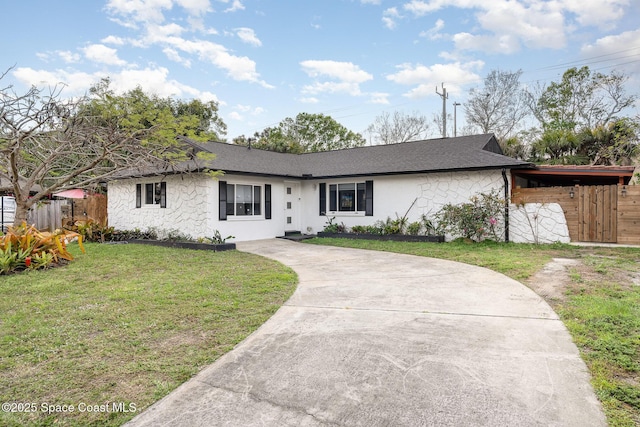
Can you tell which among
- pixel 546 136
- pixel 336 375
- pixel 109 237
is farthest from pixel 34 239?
pixel 546 136

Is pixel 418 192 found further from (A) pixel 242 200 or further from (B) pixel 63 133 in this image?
(B) pixel 63 133

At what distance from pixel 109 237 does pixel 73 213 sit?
5.51 m

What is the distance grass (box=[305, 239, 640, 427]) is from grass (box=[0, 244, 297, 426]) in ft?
10.2

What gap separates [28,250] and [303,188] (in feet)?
31.8

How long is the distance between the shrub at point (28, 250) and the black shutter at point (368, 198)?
9473 millimetres

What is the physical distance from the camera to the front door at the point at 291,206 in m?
14.7

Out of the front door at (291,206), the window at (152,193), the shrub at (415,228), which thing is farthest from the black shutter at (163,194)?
the shrub at (415,228)

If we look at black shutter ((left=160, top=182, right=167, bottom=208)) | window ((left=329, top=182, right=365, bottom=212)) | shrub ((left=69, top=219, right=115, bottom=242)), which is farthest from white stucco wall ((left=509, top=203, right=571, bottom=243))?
shrub ((left=69, top=219, right=115, bottom=242))

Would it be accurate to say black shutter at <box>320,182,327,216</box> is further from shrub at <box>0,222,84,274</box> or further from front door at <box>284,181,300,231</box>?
shrub at <box>0,222,84,274</box>

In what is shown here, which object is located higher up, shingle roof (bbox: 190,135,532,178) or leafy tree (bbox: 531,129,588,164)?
leafy tree (bbox: 531,129,588,164)

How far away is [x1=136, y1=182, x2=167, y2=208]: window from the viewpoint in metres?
13.4

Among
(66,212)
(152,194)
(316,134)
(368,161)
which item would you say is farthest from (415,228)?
(316,134)

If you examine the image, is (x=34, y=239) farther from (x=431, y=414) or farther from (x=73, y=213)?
(x=73, y=213)

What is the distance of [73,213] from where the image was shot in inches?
674
